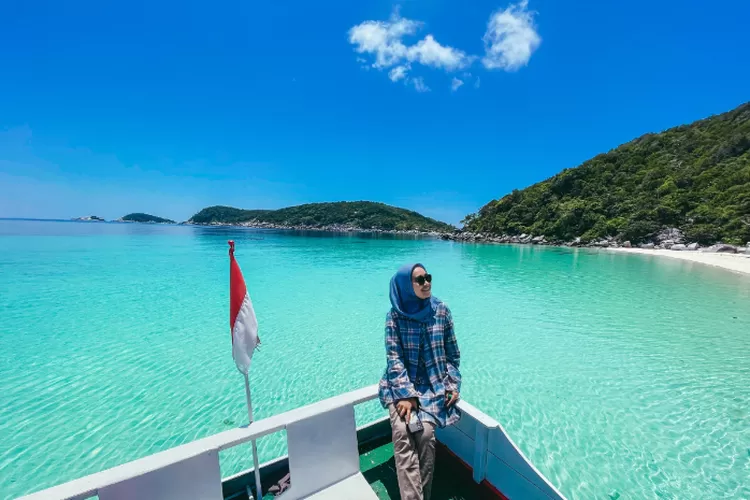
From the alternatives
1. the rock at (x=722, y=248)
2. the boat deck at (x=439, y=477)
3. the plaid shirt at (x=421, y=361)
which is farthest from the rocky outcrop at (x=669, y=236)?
the plaid shirt at (x=421, y=361)

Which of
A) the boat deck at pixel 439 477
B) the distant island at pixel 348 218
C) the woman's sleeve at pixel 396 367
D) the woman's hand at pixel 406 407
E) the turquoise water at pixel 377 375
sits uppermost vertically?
the distant island at pixel 348 218

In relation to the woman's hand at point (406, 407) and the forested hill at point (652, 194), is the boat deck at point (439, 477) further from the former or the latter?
the forested hill at point (652, 194)

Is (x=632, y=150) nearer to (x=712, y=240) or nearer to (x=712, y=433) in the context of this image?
(x=712, y=240)

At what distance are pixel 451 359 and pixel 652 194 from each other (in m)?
56.6

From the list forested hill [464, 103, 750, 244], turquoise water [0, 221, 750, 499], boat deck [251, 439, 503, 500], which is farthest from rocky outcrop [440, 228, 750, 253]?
boat deck [251, 439, 503, 500]

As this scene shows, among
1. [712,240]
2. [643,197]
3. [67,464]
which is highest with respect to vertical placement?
[643,197]

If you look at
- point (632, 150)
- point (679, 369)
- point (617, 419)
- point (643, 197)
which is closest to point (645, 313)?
point (679, 369)

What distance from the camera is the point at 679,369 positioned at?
21.8ft

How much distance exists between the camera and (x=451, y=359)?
273 cm

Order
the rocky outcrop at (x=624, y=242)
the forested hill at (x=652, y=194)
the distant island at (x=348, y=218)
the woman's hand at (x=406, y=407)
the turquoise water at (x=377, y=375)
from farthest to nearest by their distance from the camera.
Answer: the distant island at (x=348, y=218), the forested hill at (x=652, y=194), the rocky outcrop at (x=624, y=242), the turquoise water at (x=377, y=375), the woman's hand at (x=406, y=407)

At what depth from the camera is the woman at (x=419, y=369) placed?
2.43 meters

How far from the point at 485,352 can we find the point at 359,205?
157 meters

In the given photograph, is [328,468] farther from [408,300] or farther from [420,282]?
[420,282]

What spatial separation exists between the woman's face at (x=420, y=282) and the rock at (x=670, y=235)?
1847 inches
